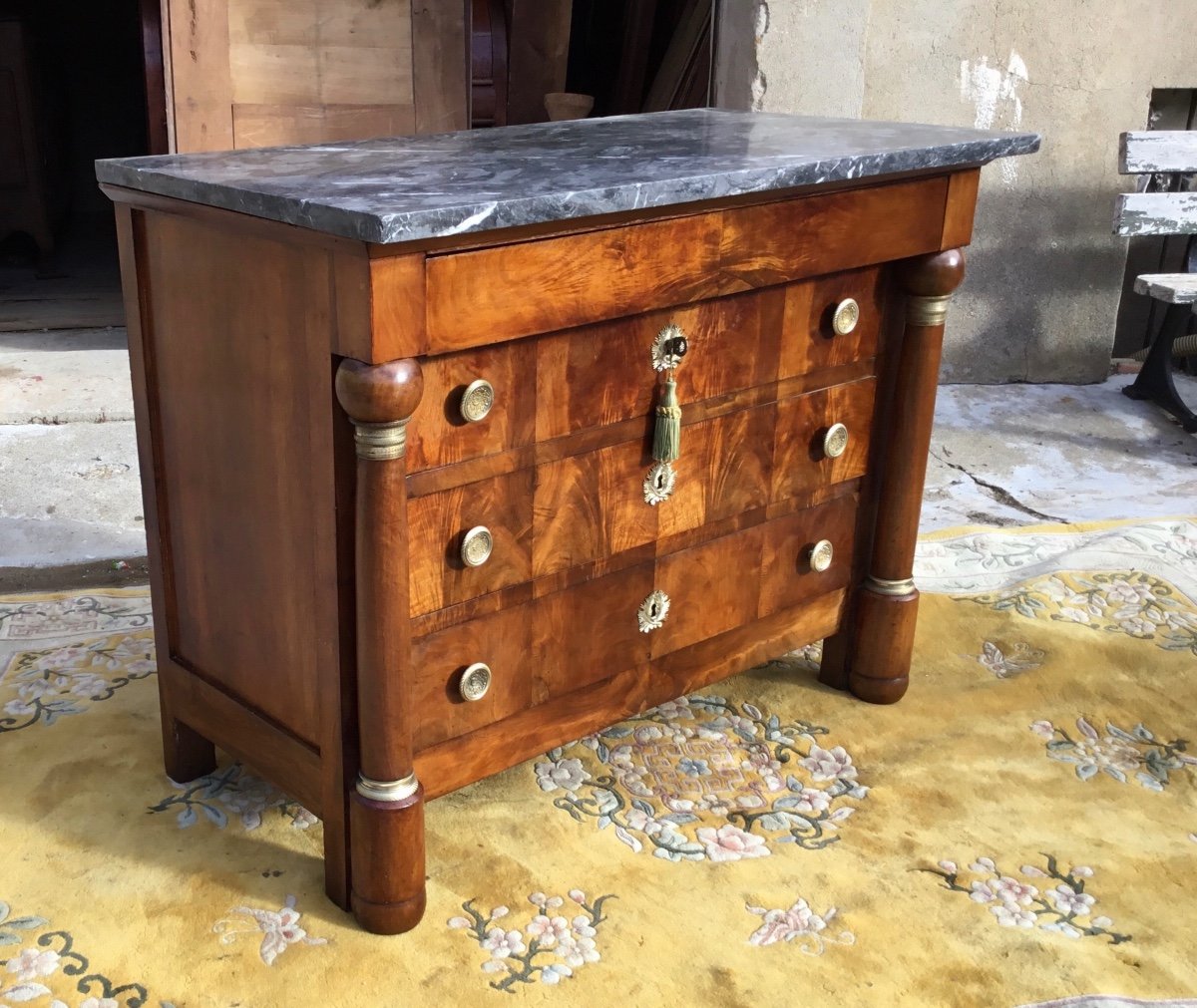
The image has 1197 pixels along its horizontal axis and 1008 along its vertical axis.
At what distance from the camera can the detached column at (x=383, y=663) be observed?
1.58 metres

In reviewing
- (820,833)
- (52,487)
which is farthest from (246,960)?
(52,487)

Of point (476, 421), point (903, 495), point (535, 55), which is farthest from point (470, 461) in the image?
point (535, 55)

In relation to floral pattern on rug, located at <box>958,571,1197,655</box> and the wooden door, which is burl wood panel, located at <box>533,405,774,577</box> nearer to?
floral pattern on rug, located at <box>958,571,1197,655</box>

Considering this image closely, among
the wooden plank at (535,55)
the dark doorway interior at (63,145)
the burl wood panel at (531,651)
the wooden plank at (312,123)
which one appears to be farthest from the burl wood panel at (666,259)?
the wooden plank at (535,55)

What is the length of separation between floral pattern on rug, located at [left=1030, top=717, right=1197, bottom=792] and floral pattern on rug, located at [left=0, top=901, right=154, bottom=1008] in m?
1.54

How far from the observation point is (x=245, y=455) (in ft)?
5.99

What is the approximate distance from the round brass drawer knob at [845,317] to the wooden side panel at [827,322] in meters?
0.01

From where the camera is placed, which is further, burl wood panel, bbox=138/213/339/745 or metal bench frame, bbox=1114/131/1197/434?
metal bench frame, bbox=1114/131/1197/434

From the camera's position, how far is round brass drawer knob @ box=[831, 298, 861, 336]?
7.14ft

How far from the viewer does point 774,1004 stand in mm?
1742

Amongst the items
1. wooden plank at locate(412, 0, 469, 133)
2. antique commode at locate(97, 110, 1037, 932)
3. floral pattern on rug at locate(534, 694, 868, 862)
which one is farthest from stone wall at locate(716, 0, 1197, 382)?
floral pattern on rug at locate(534, 694, 868, 862)

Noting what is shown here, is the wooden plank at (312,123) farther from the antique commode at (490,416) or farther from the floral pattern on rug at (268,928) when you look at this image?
the floral pattern on rug at (268,928)

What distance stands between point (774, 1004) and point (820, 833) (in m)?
0.41

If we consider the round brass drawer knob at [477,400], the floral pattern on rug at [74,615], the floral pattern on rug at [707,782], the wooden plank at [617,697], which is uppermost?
the round brass drawer knob at [477,400]
